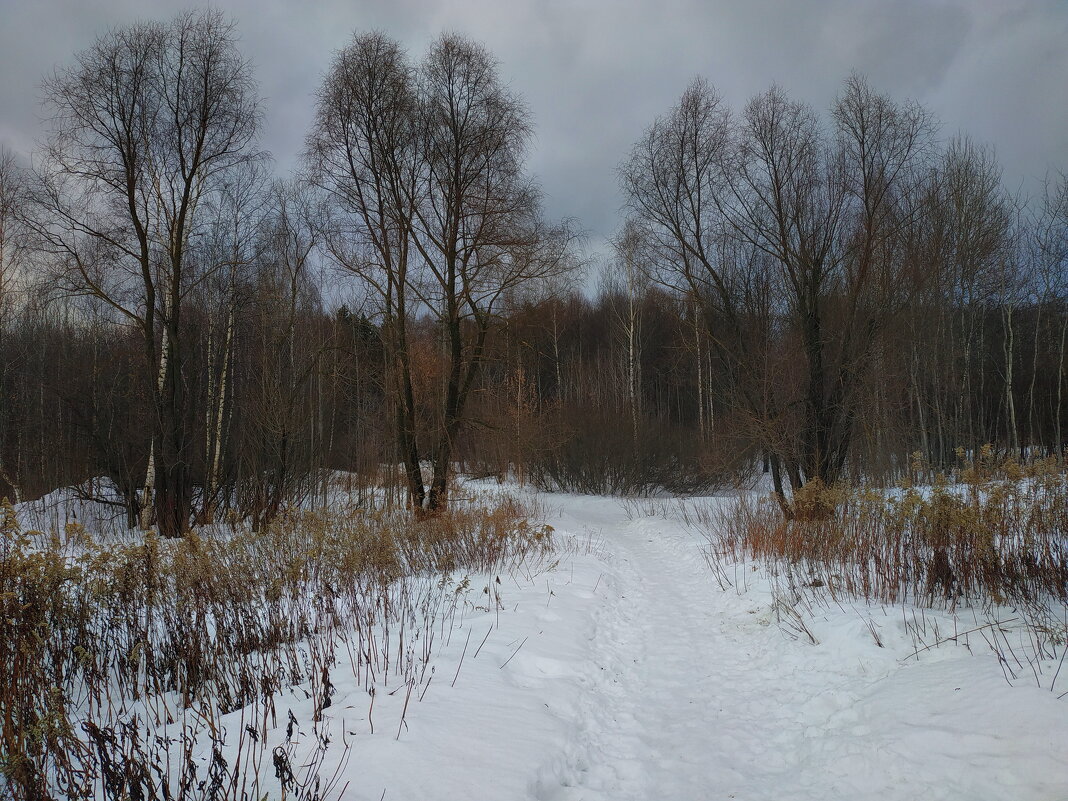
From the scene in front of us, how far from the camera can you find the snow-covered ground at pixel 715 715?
2787mm

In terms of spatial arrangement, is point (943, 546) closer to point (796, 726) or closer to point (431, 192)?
point (796, 726)

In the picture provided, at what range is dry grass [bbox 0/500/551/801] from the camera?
231cm

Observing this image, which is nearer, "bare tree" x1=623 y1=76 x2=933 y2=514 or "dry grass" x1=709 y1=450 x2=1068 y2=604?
"dry grass" x1=709 y1=450 x2=1068 y2=604

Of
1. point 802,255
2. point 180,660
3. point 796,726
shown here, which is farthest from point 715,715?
point 802,255

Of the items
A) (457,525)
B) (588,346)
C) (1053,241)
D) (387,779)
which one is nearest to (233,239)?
(457,525)

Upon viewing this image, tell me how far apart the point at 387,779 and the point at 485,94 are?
43.1 ft

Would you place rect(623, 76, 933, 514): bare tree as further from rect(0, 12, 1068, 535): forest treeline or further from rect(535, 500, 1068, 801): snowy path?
rect(535, 500, 1068, 801): snowy path

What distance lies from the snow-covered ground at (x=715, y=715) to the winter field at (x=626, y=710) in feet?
0.05

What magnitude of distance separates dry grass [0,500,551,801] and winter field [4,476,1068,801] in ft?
0.13

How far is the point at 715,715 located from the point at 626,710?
0.62 meters

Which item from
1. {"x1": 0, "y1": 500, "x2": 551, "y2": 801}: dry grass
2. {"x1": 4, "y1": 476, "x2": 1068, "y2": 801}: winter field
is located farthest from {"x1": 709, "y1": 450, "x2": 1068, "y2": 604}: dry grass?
{"x1": 0, "y1": 500, "x2": 551, "y2": 801}: dry grass

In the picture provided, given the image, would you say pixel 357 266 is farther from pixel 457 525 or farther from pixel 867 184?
pixel 867 184

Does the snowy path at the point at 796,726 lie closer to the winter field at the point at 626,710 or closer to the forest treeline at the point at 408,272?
the winter field at the point at 626,710

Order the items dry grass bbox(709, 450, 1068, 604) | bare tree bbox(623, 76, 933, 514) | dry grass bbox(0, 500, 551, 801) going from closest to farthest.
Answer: dry grass bbox(0, 500, 551, 801) → dry grass bbox(709, 450, 1068, 604) → bare tree bbox(623, 76, 933, 514)
